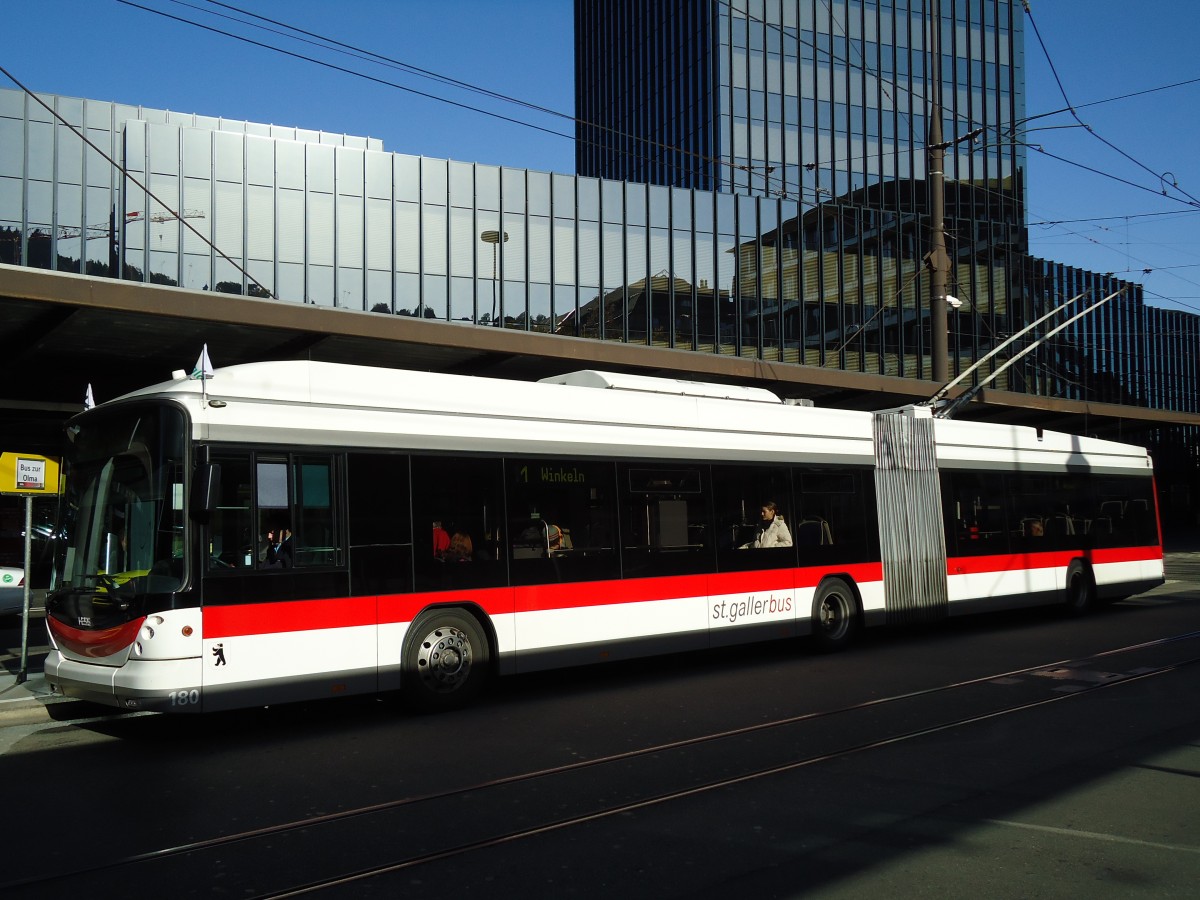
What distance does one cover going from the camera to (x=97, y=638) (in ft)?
27.8

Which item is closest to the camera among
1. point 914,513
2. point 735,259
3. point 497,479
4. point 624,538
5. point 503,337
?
point 497,479

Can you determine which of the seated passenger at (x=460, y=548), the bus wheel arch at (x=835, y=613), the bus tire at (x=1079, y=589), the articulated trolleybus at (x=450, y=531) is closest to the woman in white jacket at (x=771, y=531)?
the articulated trolleybus at (x=450, y=531)

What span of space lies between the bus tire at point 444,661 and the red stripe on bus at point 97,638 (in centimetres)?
228

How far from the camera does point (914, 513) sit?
15297 mm

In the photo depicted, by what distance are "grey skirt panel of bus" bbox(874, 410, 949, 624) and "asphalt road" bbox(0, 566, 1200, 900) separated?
3319 millimetres

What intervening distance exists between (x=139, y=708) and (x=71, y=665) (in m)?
1.06

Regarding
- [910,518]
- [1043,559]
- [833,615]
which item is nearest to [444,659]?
[833,615]

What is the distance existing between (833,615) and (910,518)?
211 centimetres

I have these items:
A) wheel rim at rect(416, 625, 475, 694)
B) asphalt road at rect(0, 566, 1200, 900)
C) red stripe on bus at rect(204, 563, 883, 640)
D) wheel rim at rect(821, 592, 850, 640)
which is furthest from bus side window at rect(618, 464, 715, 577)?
wheel rim at rect(821, 592, 850, 640)

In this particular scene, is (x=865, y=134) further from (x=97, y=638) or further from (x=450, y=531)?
(x=97, y=638)

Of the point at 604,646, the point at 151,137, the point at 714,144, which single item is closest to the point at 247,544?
the point at 604,646

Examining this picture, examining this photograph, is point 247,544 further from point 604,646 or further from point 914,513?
point 914,513

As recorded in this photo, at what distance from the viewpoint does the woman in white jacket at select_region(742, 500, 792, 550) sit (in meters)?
13.1

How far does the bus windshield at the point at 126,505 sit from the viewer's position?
8391 mm
